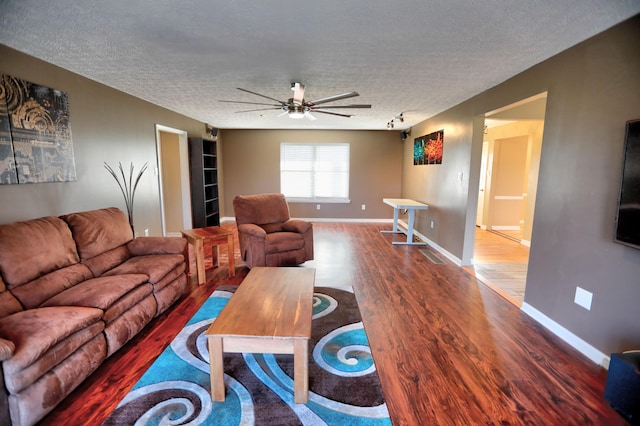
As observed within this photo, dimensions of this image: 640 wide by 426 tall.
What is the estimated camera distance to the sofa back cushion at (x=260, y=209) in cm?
407

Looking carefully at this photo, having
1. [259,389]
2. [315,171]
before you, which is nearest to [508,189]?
[315,171]

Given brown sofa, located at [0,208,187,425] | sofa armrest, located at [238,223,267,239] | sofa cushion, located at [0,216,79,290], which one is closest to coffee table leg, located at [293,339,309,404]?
brown sofa, located at [0,208,187,425]

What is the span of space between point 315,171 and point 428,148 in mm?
2899

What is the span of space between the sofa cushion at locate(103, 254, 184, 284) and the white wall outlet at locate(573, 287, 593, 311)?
11.3 feet

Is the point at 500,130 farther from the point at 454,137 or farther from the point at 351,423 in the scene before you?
the point at 351,423

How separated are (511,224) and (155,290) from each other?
724 centimetres

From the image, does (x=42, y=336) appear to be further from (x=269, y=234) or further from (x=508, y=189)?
(x=508, y=189)

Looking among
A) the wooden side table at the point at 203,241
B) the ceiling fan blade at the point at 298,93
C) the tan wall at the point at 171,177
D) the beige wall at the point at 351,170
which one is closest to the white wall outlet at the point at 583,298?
the ceiling fan blade at the point at 298,93

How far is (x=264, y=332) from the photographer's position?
168 cm

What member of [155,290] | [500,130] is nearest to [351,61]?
[155,290]

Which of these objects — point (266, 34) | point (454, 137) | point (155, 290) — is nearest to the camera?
point (266, 34)

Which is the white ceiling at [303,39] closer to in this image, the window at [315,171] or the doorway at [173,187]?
the doorway at [173,187]

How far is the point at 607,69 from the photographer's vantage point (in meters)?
2.06

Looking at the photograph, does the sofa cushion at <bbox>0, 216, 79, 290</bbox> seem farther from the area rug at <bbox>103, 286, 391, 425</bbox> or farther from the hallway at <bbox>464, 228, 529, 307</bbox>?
the hallway at <bbox>464, 228, 529, 307</bbox>
